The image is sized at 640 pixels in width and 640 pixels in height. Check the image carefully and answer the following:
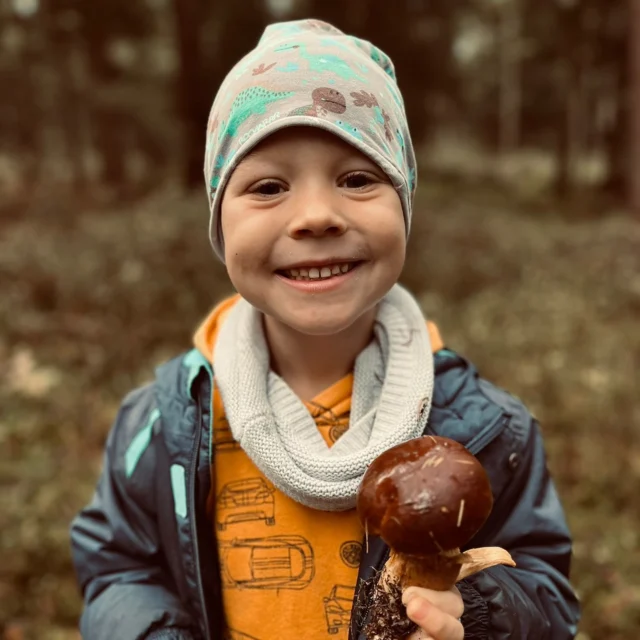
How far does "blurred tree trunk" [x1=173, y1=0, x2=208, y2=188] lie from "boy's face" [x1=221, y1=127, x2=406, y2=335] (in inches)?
402

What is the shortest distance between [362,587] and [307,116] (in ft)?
Answer: 3.83

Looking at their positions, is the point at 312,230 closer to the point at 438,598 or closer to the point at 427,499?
the point at 427,499

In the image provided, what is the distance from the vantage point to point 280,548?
1.91 metres

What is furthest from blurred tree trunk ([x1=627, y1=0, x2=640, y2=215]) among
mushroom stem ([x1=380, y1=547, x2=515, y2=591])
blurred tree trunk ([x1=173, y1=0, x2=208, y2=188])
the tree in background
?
mushroom stem ([x1=380, y1=547, x2=515, y2=591])

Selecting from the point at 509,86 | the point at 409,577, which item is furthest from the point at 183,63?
the point at 509,86

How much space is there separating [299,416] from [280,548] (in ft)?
1.24

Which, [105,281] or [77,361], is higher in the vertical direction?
[105,281]

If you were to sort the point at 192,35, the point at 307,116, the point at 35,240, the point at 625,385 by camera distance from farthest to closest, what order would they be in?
the point at 192,35 → the point at 35,240 → the point at 625,385 → the point at 307,116

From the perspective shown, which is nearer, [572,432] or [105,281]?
[572,432]

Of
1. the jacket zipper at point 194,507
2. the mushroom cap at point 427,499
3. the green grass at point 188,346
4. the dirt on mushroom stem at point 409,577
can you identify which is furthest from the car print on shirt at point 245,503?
the green grass at point 188,346

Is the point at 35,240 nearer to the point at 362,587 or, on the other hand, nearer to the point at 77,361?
the point at 77,361

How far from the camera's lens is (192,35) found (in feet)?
36.7

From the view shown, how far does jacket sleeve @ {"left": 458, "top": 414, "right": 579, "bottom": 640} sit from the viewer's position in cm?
176

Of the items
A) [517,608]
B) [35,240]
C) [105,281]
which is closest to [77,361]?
[105,281]
